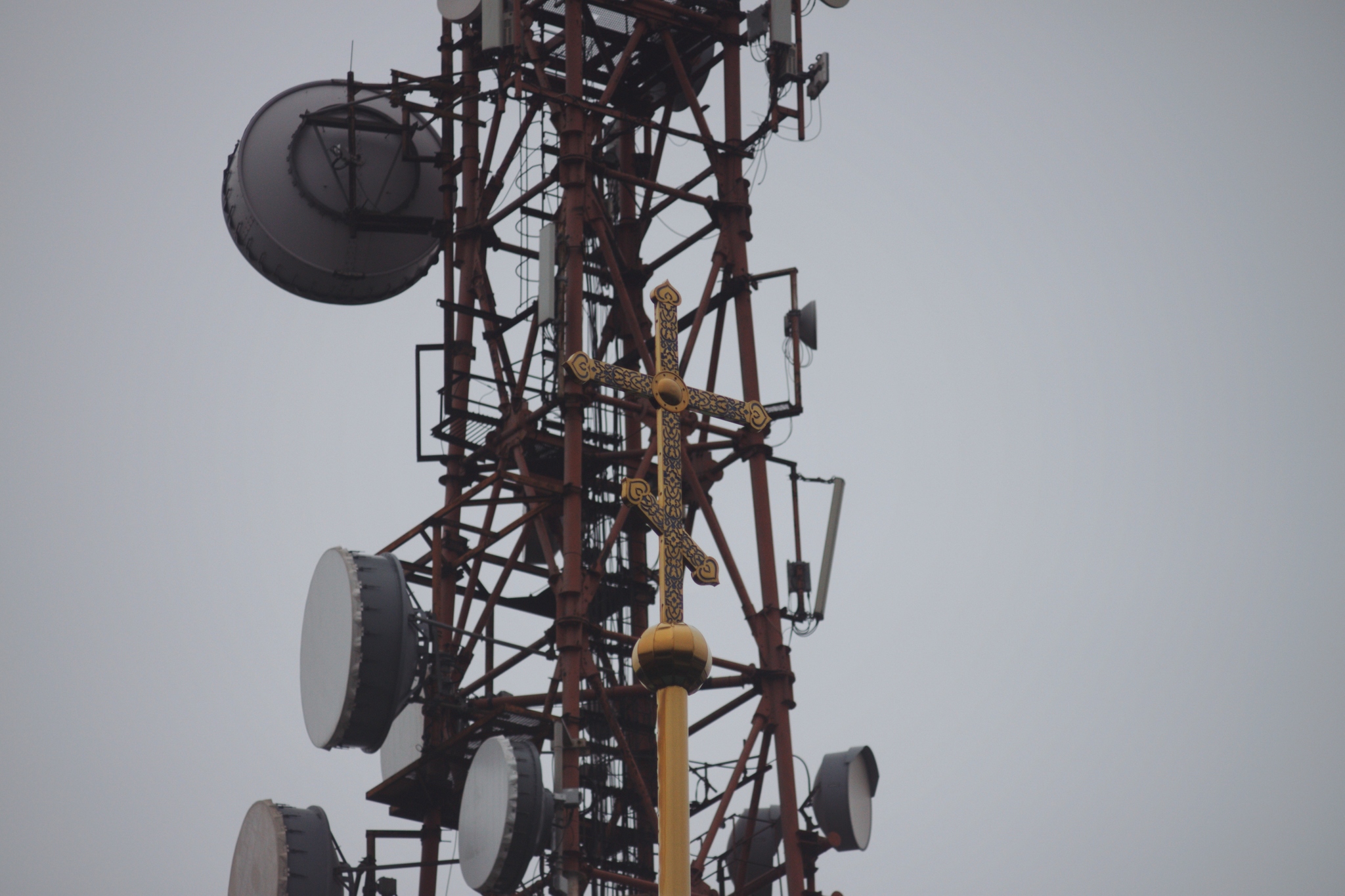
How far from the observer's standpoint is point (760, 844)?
1625 inches

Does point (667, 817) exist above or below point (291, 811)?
below

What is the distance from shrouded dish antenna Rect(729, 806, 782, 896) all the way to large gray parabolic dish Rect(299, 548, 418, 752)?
7.18 meters

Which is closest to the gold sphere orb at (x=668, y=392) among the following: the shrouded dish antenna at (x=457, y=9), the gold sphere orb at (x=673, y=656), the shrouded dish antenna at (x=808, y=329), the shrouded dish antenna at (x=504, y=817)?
the gold sphere orb at (x=673, y=656)

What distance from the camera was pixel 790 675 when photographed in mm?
38438

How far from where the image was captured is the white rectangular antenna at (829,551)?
38.9 metres

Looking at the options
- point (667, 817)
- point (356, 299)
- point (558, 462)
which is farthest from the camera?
point (356, 299)

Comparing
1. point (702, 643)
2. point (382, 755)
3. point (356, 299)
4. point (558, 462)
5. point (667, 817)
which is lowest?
point (667, 817)

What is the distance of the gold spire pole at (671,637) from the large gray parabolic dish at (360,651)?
12509mm

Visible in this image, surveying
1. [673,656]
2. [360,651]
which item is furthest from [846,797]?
[673,656]

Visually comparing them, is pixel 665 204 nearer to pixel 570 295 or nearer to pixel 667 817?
pixel 570 295

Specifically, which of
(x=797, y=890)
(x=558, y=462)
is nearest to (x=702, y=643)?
(x=797, y=890)

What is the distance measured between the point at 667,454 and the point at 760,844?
19708 millimetres

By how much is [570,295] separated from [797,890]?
35.2 feet

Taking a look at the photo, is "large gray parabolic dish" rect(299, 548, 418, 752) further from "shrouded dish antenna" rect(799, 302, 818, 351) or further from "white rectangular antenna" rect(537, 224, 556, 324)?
"shrouded dish antenna" rect(799, 302, 818, 351)
